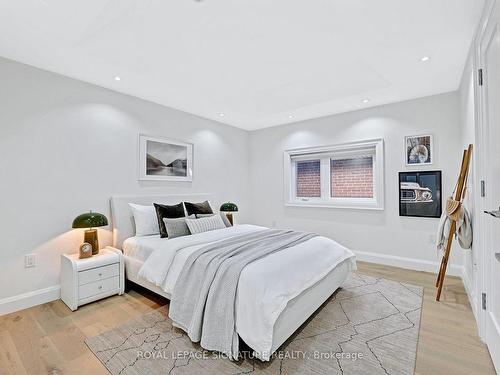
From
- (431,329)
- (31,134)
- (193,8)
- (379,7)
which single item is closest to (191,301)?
(431,329)

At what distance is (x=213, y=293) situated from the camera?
1.92m

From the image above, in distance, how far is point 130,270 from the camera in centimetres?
296

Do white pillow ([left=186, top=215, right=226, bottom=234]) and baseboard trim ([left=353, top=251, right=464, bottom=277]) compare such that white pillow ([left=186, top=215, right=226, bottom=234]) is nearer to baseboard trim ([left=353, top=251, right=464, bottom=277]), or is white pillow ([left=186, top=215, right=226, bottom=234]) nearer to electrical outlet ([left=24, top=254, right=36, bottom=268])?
electrical outlet ([left=24, top=254, right=36, bottom=268])

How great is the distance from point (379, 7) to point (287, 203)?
3.52 m

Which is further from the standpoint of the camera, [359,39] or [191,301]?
[359,39]

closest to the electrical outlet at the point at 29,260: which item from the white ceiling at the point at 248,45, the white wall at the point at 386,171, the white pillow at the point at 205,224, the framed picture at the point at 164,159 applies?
the framed picture at the point at 164,159

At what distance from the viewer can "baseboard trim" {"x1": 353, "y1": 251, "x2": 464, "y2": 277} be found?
337 centimetres

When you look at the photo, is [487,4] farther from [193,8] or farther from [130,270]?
[130,270]

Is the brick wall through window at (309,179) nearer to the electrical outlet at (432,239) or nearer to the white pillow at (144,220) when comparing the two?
the electrical outlet at (432,239)

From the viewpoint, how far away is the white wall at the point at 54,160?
99.5 inches

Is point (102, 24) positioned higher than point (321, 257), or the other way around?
point (102, 24)

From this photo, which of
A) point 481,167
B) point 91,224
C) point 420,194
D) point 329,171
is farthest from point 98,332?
point 420,194

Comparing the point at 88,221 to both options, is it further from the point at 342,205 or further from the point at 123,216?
the point at 342,205

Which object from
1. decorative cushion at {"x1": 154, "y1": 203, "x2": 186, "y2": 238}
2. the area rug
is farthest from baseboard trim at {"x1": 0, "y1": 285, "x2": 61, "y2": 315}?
decorative cushion at {"x1": 154, "y1": 203, "x2": 186, "y2": 238}
